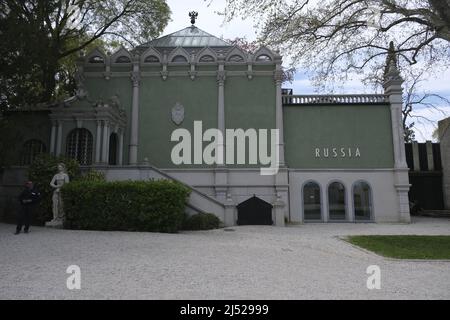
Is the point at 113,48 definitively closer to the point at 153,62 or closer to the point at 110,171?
the point at 153,62

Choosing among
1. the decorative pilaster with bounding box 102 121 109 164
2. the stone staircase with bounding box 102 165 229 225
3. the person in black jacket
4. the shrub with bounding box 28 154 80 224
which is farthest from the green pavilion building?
the person in black jacket

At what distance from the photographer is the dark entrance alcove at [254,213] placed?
59.7 ft

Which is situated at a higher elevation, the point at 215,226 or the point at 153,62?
the point at 153,62

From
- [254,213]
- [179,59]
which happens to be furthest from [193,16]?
[254,213]

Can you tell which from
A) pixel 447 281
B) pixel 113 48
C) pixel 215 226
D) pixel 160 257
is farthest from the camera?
pixel 113 48

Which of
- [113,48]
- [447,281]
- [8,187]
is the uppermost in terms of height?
[113,48]

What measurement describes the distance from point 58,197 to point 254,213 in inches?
366

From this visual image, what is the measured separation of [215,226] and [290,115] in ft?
31.0

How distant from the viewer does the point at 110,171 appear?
17.5 m

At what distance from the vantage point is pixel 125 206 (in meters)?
14.2

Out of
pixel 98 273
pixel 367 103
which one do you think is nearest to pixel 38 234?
pixel 98 273

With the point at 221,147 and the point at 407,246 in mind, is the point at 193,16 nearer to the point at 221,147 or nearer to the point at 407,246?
the point at 221,147

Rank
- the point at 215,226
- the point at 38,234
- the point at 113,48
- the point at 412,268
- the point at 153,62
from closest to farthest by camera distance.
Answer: the point at 412,268 < the point at 38,234 < the point at 215,226 < the point at 153,62 < the point at 113,48

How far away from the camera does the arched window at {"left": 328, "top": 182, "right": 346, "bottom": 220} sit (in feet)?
70.0
